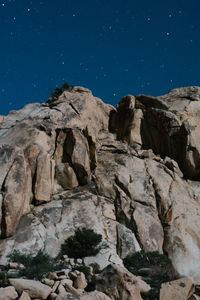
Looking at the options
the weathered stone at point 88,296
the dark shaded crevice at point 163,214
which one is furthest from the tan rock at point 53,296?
the dark shaded crevice at point 163,214

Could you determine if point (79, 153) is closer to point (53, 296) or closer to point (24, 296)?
point (53, 296)

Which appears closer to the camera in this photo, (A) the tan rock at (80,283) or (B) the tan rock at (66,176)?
(A) the tan rock at (80,283)

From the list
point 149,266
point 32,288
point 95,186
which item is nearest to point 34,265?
point 32,288

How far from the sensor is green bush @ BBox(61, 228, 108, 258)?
17.3m

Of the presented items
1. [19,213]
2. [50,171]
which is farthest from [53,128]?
[19,213]

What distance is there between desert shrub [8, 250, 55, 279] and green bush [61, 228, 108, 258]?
8.33ft

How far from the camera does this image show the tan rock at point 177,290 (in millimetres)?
9648

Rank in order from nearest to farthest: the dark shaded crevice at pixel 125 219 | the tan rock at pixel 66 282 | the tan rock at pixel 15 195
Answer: the tan rock at pixel 66 282
the tan rock at pixel 15 195
the dark shaded crevice at pixel 125 219

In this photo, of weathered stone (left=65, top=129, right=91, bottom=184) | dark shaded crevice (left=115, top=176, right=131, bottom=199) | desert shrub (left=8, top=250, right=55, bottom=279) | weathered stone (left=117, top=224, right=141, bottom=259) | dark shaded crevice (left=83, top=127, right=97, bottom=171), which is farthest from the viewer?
dark shaded crevice (left=83, top=127, right=97, bottom=171)

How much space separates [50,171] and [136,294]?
14.7 metres

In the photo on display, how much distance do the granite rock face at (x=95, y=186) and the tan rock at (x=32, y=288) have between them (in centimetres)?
804

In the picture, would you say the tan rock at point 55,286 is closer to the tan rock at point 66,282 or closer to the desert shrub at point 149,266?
the tan rock at point 66,282

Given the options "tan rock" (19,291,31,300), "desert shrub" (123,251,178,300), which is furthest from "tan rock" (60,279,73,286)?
"desert shrub" (123,251,178,300)

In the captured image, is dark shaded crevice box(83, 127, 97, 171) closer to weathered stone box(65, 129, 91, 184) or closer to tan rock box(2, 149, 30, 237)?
weathered stone box(65, 129, 91, 184)
